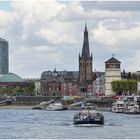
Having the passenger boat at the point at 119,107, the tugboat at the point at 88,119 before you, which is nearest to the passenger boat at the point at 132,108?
the passenger boat at the point at 119,107

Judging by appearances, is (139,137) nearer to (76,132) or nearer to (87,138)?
(87,138)

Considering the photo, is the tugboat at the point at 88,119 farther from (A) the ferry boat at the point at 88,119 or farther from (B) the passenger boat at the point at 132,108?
(B) the passenger boat at the point at 132,108

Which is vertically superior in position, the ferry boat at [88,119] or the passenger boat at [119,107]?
the passenger boat at [119,107]

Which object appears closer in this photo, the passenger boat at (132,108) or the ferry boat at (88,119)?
the ferry boat at (88,119)

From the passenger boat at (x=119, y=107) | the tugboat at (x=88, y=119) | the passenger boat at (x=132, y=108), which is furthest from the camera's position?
the passenger boat at (x=119, y=107)

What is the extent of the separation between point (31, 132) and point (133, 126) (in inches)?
638

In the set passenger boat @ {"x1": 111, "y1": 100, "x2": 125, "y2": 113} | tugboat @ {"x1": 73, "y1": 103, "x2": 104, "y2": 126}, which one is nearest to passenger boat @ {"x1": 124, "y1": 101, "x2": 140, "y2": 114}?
passenger boat @ {"x1": 111, "y1": 100, "x2": 125, "y2": 113}

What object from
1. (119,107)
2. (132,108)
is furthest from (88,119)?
(119,107)

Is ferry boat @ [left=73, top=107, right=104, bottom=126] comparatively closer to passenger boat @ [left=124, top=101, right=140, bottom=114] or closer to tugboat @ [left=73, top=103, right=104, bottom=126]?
tugboat @ [left=73, top=103, right=104, bottom=126]

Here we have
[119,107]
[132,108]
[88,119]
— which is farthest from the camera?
[119,107]

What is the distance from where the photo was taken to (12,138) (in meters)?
90.1

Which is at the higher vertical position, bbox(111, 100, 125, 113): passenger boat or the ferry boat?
bbox(111, 100, 125, 113): passenger boat

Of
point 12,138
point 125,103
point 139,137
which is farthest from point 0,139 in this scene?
point 125,103

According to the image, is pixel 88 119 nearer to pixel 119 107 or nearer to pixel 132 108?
pixel 132 108
